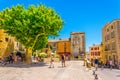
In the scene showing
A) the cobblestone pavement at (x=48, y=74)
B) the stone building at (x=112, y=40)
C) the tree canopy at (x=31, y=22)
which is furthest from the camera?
the stone building at (x=112, y=40)

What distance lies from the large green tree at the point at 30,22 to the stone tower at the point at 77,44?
163 ft

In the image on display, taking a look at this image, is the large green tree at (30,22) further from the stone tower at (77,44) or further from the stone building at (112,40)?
the stone tower at (77,44)

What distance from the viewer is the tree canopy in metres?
31.2

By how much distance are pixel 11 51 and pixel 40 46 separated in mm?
11305

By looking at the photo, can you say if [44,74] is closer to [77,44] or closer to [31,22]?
[31,22]

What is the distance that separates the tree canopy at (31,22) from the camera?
102 ft

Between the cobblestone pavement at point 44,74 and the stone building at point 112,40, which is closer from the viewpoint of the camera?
the cobblestone pavement at point 44,74

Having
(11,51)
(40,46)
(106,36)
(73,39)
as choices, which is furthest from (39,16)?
(73,39)

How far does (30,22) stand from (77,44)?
175ft

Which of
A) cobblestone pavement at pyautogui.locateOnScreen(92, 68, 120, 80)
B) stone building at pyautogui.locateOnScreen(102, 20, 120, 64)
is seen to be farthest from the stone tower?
cobblestone pavement at pyautogui.locateOnScreen(92, 68, 120, 80)

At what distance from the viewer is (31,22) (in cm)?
3164

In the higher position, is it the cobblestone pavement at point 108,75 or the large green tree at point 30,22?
the large green tree at point 30,22

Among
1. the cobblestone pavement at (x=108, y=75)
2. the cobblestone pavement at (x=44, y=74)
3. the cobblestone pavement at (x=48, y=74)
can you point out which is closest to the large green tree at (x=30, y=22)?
the cobblestone pavement at (x=48, y=74)

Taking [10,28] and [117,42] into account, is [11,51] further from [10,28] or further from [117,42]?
[117,42]
